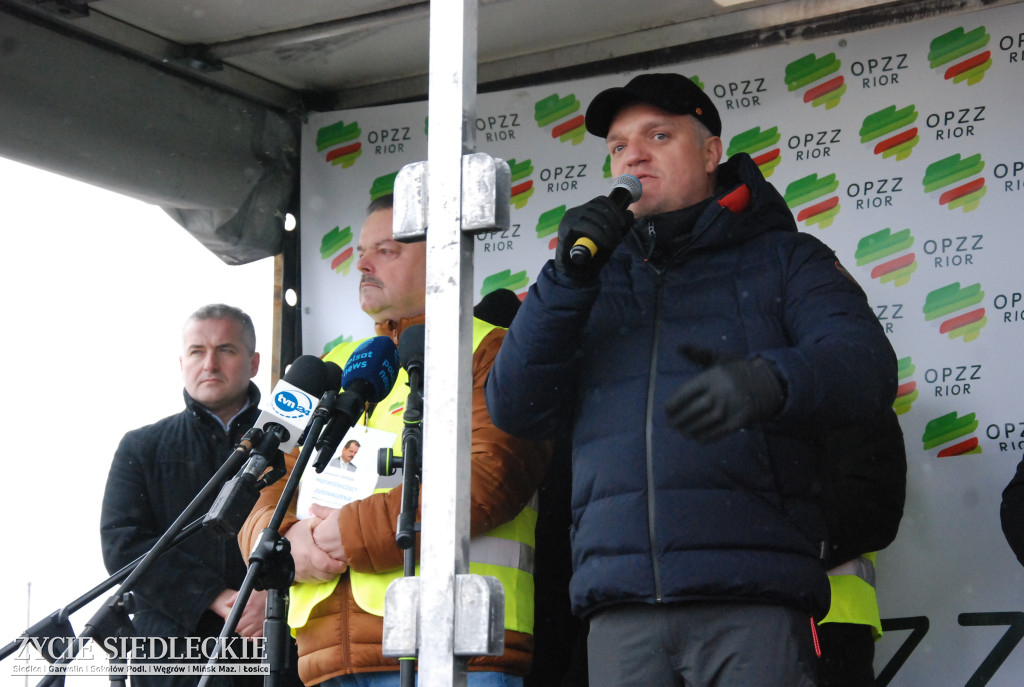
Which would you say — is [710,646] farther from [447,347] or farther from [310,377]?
[310,377]

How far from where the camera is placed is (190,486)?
4.06 m

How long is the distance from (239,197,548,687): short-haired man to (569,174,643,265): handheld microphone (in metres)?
0.74

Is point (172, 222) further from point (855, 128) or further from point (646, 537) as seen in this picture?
point (646, 537)

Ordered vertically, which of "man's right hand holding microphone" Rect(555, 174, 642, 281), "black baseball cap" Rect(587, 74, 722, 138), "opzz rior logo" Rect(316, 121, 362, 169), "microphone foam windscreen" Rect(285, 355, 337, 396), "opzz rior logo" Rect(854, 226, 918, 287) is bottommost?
"microphone foam windscreen" Rect(285, 355, 337, 396)

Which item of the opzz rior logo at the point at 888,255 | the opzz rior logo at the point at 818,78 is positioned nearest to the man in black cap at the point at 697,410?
the opzz rior logo at the point at 888,255

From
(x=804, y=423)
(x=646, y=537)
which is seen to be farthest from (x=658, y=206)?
(x=646, y=537)

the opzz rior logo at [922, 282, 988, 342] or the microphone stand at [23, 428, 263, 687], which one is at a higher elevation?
the opzz rior logo at [922, 282, 988, 342]

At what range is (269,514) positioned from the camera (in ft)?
10.1

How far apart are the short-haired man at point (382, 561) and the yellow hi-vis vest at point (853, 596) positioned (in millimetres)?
844

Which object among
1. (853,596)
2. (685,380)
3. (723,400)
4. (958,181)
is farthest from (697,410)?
(958,181)

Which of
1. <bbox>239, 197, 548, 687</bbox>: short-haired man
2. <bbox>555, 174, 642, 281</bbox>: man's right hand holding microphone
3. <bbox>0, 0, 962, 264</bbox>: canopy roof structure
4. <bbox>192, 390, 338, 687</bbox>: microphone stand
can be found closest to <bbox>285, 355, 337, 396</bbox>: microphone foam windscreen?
<bbox>192, 390, 338, 687</bbox>: microphone stand

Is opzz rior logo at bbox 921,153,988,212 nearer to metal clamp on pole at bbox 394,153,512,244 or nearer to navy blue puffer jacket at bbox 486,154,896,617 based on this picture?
navy blue puffer jacket at bbox 486,154,896,617

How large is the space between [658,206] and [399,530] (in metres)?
0.92

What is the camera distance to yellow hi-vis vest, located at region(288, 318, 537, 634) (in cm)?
280
